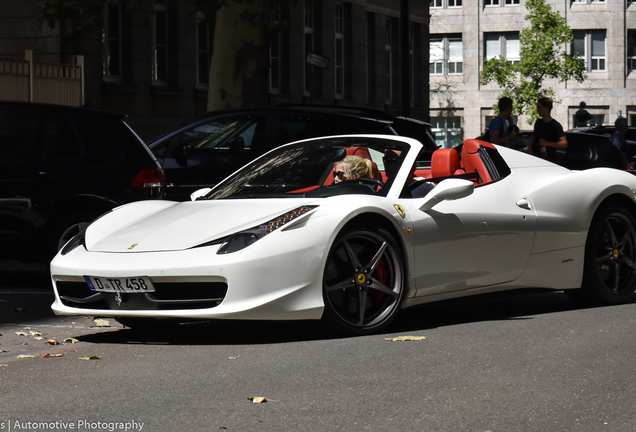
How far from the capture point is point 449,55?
67375 mm

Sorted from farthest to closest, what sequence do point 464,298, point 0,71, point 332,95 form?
point 332,95
point 0,71
point 464,298

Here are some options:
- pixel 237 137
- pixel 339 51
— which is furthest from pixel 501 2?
pixel 237 137

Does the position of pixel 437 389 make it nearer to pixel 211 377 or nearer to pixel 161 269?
pixel 211 377

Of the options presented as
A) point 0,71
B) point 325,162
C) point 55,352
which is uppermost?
point 0,71

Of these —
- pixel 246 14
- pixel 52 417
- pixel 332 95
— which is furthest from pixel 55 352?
pixel 332 95

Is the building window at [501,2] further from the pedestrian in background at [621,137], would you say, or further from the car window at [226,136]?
the car window at [226,136]

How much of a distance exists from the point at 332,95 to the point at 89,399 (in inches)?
1148

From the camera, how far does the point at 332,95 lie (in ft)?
111

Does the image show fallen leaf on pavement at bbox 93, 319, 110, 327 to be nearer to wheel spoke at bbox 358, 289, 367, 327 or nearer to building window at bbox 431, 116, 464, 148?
wheel spoke at bbox 358, 289, 367, 327

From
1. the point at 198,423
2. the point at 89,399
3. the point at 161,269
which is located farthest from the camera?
the point at 161,269

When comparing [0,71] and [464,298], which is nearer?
[464,298]

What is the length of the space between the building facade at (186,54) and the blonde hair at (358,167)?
7.86m

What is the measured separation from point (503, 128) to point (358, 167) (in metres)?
7.22

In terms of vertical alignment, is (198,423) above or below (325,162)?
below
